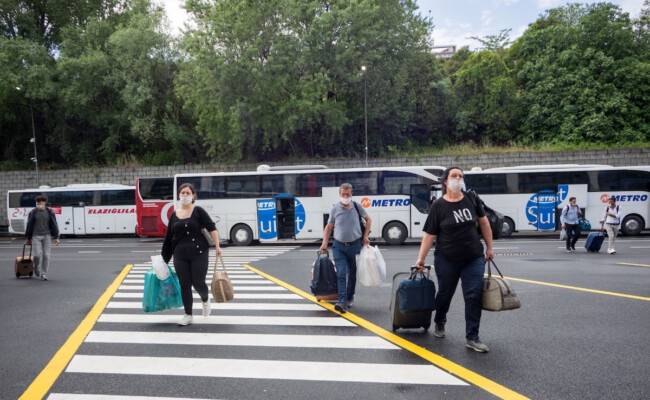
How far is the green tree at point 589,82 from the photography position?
31969 millimetres

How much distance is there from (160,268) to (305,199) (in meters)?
13.9

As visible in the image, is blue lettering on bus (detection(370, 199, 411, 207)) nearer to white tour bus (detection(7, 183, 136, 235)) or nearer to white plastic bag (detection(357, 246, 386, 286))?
white plastic bag (detection(357, 246, 386, 286))

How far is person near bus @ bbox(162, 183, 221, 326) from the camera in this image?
20.5ft

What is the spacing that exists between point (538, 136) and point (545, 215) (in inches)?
644

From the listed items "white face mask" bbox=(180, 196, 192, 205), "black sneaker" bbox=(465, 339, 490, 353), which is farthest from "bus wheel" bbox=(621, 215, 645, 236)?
Result: "white face mask" bbox=(180, 196, 192, 205)

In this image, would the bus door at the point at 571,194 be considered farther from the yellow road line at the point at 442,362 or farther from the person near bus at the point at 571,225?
the yellow road line at the point at 442,362

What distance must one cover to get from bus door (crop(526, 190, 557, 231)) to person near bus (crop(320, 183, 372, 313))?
16.1 metres

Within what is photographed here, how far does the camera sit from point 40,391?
426cm

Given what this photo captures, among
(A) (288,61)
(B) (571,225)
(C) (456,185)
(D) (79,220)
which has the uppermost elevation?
(A) (288,61)

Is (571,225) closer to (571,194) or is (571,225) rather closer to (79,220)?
(571,194)

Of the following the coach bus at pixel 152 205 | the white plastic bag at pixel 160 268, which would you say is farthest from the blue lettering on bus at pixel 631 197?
the coach bus at pixel 152 205

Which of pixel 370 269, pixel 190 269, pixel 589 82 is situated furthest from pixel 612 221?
pixel 589 82

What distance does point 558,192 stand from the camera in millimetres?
20656

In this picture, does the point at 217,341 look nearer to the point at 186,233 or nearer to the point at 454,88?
the point at 186,233
